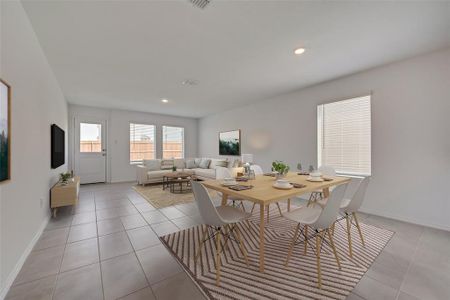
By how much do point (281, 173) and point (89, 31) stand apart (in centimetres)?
292

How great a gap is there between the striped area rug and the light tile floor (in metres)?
0.09

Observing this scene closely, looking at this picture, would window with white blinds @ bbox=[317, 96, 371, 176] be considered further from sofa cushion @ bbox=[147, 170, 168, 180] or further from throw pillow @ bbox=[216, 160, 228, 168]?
sofa cushion @ bbox=[147, 170, 168, 180]

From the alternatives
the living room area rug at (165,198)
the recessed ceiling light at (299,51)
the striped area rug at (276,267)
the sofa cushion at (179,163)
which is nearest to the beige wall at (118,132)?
the sofa cushion at (179,163)

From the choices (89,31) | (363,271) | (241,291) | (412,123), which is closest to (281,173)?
(363,271)

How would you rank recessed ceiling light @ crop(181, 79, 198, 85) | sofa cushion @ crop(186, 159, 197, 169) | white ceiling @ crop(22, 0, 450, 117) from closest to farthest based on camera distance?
white ceiling @ crop(22, 0, 450, 117) < recessed ceiling light @ crop(181, 79, 198, 85) < sofa cushion @ crop(186, 159, 197, 169)

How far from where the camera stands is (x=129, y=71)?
10.3 ft

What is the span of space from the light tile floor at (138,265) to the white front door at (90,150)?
3382 millimetres

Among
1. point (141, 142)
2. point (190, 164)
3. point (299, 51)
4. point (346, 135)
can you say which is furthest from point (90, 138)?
point (346, 135)

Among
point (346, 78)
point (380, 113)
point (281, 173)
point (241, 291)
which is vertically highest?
point (346, 78)

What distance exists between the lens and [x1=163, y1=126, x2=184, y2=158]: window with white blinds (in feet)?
23.8

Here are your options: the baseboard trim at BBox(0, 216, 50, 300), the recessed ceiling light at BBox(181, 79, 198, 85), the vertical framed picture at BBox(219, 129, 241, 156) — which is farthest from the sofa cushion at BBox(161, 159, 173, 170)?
the baseboard trim at BBox(0, 216, 50, 300)

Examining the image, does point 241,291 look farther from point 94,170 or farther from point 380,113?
point 94,170

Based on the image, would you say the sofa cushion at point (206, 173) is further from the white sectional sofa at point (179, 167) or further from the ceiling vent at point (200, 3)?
the ceiling vent at point (200, 3)

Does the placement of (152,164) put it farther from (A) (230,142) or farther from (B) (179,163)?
(A) (230,142)
